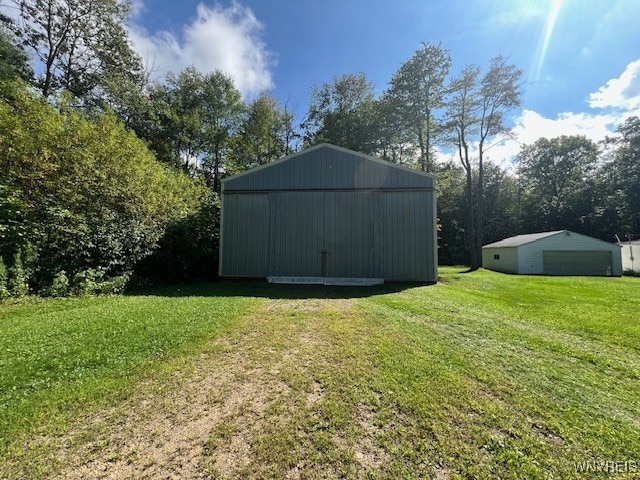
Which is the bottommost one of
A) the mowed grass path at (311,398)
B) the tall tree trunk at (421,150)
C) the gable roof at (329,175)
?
the mowed grass path at (311,398)

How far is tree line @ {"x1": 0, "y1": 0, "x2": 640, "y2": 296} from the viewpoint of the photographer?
7.66 m

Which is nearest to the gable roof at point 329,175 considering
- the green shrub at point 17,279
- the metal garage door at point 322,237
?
the metal garage door at point 322,237

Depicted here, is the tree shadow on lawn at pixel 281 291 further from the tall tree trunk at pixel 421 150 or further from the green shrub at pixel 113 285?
the tall tree trunk at pixel 421 150

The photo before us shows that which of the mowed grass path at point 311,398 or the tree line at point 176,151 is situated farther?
the tree line at point 176,151

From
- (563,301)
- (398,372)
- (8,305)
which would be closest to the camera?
(398,372)

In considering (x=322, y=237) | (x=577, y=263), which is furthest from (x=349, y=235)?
(x=577, y=263)

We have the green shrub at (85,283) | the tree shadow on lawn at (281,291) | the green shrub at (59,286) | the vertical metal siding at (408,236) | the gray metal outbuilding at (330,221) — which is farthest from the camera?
the gray metal outbuilding at (330,221)

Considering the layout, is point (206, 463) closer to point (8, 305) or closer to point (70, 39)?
point (8, 305)

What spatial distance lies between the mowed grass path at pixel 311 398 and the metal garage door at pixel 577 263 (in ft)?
51.2

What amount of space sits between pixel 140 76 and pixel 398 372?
21.9m

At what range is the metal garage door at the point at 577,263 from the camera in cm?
1767

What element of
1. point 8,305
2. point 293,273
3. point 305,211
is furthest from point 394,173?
point 8,305

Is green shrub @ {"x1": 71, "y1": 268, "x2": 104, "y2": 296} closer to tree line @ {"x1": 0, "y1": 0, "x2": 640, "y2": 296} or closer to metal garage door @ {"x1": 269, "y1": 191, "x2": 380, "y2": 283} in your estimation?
tree line @ {"x1": 0, "y1": 0, "x2": 640, "y2": 296}

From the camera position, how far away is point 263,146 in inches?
890
